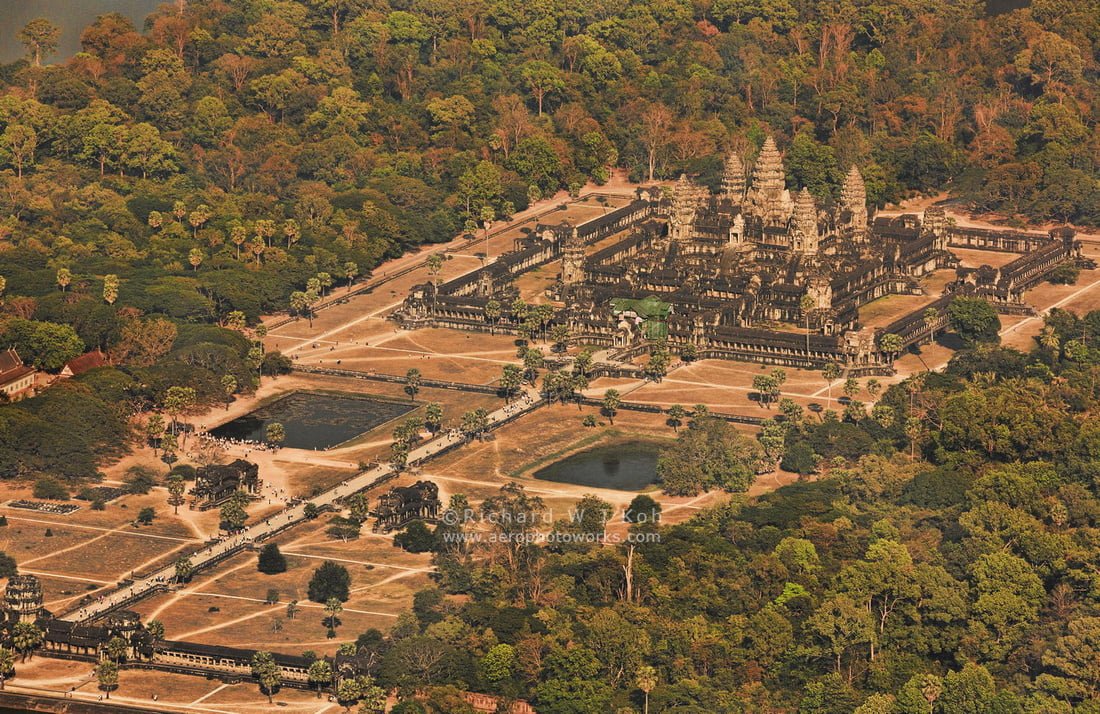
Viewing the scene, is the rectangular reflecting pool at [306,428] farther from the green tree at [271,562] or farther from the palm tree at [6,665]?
the palm tree at [6,665]

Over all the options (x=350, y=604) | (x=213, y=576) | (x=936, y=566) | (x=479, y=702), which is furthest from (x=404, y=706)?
(x=936, y=566)

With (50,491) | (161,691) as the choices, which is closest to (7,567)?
(50,491)

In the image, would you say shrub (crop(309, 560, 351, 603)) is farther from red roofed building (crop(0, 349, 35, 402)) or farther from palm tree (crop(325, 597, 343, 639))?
red roofed building (crop(0, 349, 35, 402))

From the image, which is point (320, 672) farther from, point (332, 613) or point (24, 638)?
point (24, 638)

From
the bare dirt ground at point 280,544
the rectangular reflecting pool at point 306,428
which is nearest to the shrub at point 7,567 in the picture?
the bare dirt ground at point 280,544

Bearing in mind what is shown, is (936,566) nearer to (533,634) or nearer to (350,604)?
(533,634)

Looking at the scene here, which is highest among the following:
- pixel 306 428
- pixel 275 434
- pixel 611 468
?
pixel 275 434
